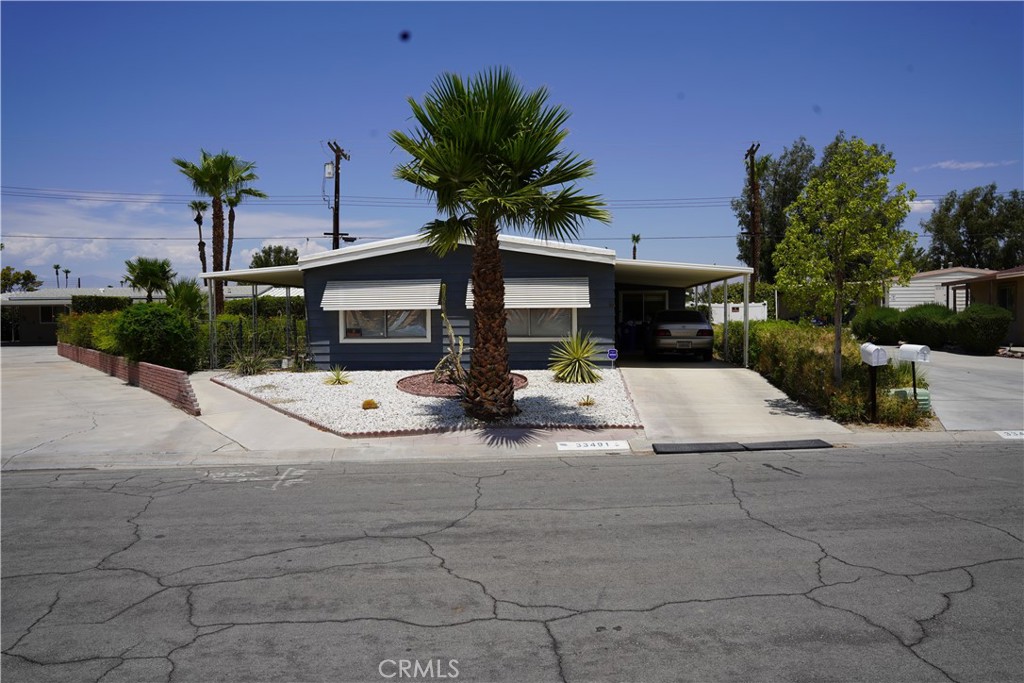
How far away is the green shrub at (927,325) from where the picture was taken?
22734 millimetres

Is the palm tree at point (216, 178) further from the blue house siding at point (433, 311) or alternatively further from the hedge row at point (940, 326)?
the hedge row at point (940, 326)

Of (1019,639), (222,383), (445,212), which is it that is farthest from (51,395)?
(1019,639)

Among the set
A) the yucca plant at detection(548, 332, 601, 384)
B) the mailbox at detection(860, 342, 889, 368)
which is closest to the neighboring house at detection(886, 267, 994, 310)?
the yucca plant at detection(548, 332, 601, 384)

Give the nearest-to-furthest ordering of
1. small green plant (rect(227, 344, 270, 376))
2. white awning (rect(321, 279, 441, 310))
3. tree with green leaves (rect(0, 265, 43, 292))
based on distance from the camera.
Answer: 1. white awning (rect(321, 279, 441, 310))
2. small green plant (rect(227, 344, 270, 376))
3. tree with green leaves (rect(0, 265, 43, 292))

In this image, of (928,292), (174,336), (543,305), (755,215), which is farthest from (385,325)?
(928,292)

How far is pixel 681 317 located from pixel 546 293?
4.32m

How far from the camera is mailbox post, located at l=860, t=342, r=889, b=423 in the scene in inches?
424

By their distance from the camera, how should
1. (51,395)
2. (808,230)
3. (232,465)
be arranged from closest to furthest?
(232,465) < (808,230) < (51,395)

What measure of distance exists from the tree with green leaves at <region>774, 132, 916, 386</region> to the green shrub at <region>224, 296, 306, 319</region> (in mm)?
26453

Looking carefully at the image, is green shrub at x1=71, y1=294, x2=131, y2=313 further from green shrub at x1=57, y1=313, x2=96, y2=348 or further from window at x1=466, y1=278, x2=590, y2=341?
window at x1=466, y1=278, x2=590, y2=341

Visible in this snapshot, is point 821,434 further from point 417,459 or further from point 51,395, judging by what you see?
point 51,395

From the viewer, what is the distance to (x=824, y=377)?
1220 centimetres

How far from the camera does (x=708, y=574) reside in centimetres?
506

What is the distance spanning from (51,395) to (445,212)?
10523 millimetres
